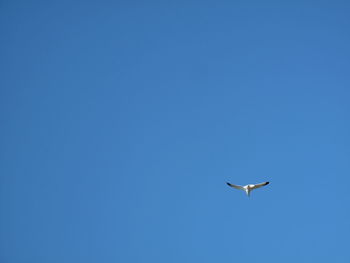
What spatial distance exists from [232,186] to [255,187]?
4400 millimetres

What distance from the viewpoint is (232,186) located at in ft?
520

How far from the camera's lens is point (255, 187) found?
156750 millimetres
